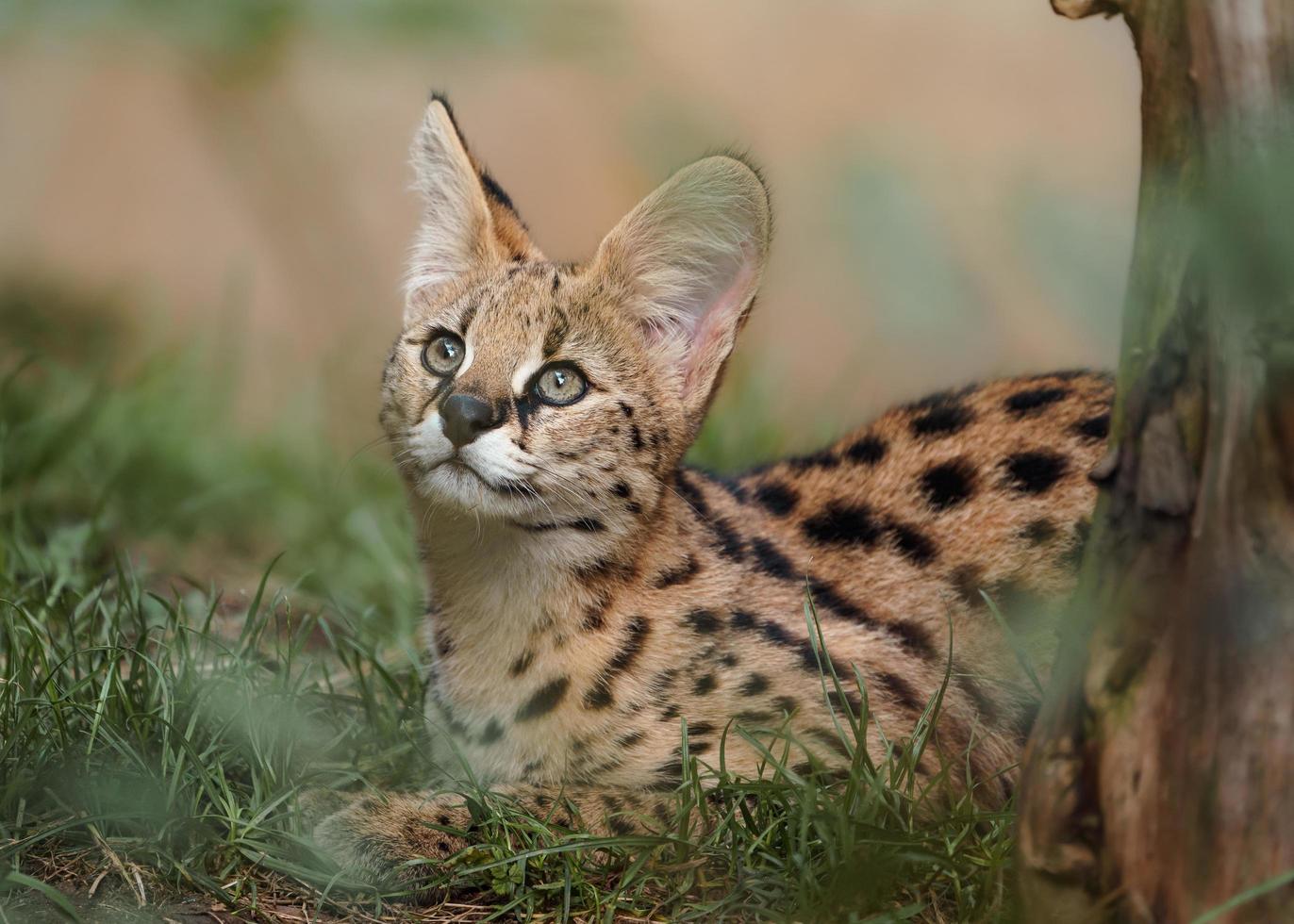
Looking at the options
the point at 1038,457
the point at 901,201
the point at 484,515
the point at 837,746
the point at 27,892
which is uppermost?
the point at 901,201

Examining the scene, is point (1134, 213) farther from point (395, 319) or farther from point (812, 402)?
point (395, 319)

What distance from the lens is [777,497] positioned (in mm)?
4062

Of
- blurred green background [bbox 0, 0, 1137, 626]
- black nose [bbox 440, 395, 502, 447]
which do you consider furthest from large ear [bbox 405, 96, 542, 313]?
black nose [bbox 440, 395, 502, 447]

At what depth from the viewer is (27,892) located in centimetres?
285

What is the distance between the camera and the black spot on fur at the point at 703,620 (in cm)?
363

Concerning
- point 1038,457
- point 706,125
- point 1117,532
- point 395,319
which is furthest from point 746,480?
point 395,319

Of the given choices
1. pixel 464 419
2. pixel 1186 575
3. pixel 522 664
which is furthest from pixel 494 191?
pixel 1186 575

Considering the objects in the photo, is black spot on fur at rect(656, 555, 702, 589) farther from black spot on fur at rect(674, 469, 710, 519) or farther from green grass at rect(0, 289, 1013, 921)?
green grass at rect(0, 289, 1013, 921)

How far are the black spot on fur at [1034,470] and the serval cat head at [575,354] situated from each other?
2.72 ft

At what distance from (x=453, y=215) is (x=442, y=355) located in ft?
1.89

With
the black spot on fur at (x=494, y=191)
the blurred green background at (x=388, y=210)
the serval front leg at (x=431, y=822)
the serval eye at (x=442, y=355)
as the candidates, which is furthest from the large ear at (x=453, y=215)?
the serval front leg at (x=431, y=822)

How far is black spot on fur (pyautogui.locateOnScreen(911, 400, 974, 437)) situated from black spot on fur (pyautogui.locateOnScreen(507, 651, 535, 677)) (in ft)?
4.21

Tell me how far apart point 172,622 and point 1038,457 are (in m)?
2.41

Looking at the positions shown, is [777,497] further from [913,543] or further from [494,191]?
[494,191]
